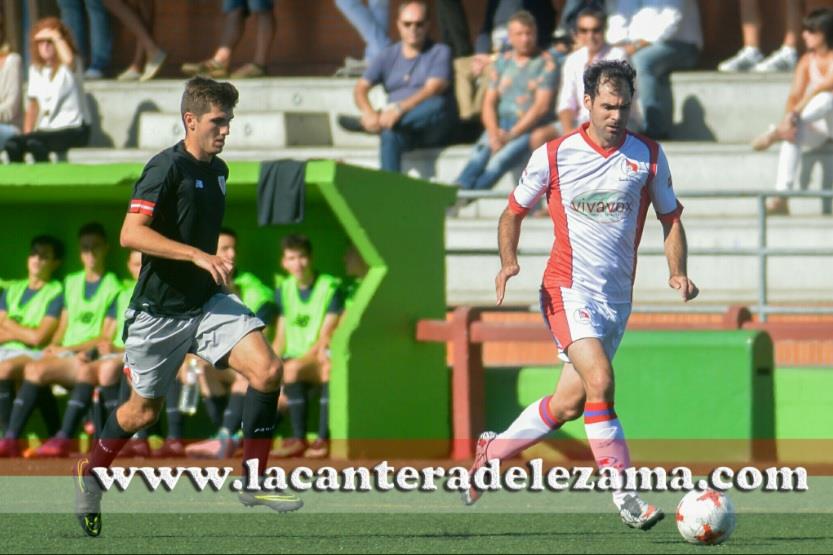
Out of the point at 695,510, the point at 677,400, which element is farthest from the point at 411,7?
the point at 695,510

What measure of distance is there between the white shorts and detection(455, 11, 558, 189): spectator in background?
21.7ft

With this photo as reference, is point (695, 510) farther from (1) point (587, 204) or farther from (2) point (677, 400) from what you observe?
(2) point (677, 400)

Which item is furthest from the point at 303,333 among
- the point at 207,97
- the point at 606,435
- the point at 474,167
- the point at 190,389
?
the point at 606,435

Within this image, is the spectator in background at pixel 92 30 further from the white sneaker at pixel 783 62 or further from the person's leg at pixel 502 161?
the white sneaker at pixel 783 62

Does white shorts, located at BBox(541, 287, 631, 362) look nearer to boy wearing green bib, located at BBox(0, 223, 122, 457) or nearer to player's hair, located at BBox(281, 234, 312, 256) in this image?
player's hair, located at BBox(281, 234, 312, 256)

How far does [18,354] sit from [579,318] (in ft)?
19.4

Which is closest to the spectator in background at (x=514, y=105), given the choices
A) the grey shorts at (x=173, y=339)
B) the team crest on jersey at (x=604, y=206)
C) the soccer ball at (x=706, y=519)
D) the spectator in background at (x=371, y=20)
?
the spectator in background at (x=371, y=20)

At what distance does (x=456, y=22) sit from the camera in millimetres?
16938

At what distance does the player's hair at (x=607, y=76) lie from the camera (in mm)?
8180

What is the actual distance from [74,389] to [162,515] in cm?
380

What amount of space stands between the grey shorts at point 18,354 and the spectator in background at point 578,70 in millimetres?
4268

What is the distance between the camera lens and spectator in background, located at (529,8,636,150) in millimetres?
14844

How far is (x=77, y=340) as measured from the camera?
13125 millimetres

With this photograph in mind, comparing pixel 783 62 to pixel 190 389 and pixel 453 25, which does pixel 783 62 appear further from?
pixel 190 389
